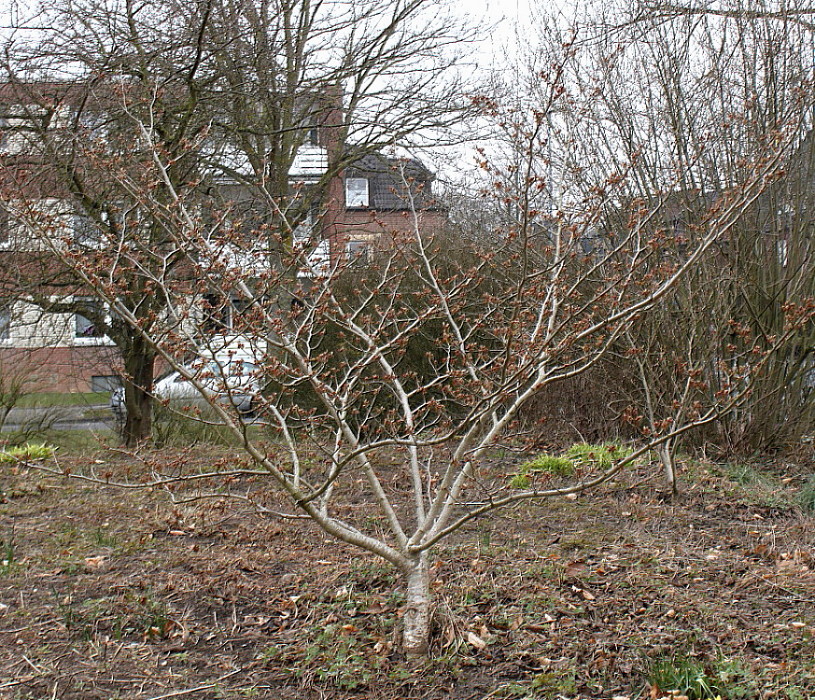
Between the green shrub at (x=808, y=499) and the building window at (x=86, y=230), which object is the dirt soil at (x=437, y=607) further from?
the building window at (x=86, y=230)

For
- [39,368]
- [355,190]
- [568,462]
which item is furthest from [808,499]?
[355,190]

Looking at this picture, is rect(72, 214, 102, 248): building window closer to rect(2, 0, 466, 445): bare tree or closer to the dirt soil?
rect(2, 0, 466, 445): bare tree

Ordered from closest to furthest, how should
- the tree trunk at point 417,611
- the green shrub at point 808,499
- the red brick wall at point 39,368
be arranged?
the tree trunk at point 417,611
the green shrub at point 808,499
the red brick wall at point 39,368

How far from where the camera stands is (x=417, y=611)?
3090 millimetres

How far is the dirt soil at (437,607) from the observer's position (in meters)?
2.88

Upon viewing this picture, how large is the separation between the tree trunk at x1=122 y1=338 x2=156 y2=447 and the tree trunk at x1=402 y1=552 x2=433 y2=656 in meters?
5.54

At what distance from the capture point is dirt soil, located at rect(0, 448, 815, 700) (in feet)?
9.44

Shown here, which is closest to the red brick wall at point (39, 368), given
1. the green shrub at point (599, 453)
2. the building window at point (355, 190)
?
the building window at point (355, 190)

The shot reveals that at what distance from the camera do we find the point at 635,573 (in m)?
3.85

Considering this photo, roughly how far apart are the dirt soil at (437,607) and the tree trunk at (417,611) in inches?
2.6

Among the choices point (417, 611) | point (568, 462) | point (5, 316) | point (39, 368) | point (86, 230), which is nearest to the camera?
point (417, 611)

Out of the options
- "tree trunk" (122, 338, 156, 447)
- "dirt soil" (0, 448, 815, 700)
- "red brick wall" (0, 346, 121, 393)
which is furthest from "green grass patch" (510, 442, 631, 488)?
"red brick wall" (0, 346, 121, 393)

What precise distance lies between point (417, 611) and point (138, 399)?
608cm

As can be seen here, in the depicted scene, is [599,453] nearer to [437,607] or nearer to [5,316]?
[437,607]
